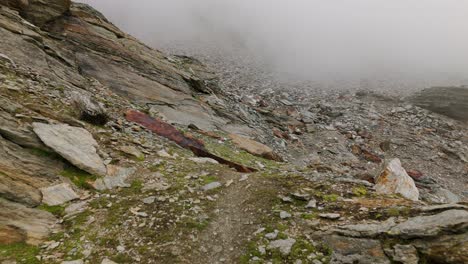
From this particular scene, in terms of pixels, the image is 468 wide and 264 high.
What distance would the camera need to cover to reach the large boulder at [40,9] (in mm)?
21281

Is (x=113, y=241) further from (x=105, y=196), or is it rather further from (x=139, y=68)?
(x=139, y=68)

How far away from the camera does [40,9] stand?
73.4ft

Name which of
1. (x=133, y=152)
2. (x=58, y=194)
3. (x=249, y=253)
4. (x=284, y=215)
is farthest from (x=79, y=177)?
(x=284, y=215)

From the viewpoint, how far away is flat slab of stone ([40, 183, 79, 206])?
32.0 feet

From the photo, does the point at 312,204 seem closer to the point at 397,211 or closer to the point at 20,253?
the point at 397,211

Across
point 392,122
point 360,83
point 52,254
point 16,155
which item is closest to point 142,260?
point 52,254

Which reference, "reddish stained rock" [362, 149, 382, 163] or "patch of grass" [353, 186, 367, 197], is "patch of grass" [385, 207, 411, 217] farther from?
"reddish stained rock" [362, 149, 382, 163]

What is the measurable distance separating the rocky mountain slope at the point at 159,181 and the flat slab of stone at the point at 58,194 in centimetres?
4

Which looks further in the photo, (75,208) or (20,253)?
(75,208)

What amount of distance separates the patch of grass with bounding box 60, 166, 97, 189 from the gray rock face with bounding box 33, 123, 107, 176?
0.15 meters

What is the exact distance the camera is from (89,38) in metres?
23.4

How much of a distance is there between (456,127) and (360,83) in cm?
1417

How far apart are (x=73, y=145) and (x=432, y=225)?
35.1 feet

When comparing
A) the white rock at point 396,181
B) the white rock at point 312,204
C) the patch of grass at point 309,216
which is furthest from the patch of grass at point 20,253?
the white rock at point 396,181
